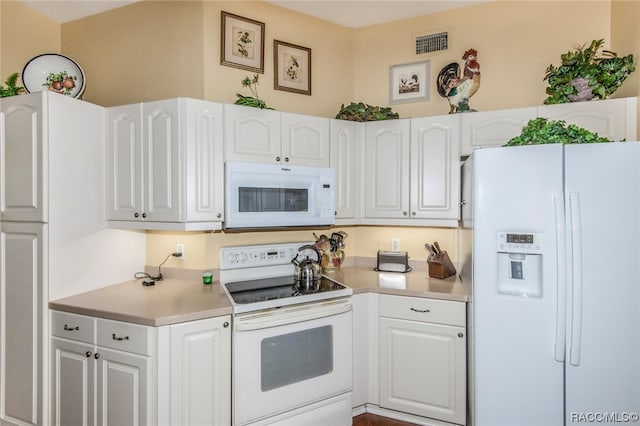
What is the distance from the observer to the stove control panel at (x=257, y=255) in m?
2.89

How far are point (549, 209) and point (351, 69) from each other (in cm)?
207

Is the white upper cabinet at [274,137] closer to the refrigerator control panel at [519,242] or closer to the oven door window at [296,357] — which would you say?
the oven door window at [296,357]

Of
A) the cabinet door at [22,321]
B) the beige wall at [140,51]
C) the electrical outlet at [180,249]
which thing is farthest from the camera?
the electrical outlet at [180,249]

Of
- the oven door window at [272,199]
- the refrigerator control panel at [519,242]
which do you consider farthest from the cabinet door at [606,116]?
the oven door window at [272,199]

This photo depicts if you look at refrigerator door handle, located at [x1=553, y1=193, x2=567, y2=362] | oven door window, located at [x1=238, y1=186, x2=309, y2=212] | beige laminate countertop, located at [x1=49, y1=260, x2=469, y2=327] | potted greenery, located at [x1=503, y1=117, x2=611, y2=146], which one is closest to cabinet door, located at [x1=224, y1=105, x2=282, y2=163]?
oven door window, located at [x1=238, y1=186, x2=309, y2=212]

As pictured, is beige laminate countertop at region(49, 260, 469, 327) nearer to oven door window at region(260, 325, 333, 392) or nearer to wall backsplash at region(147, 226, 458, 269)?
wall backsplash at region(147, 226, 458, 269)

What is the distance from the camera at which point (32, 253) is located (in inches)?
92.9

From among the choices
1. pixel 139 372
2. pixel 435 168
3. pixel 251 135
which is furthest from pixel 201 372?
pixel 435 168

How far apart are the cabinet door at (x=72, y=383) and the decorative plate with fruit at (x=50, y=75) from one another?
4.79 ft

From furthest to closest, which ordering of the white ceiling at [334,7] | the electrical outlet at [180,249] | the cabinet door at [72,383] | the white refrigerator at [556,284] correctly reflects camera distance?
the white ceiling at [334,7], the electrical outlet at [180,249], the cabinet door at [72,383], the white refrigerator at [556,284]

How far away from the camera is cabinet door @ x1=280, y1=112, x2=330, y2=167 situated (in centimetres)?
283

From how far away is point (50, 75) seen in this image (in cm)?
259

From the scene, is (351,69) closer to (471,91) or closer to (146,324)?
(471,91)

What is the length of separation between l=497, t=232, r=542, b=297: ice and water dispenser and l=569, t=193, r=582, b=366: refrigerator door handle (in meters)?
0.14
